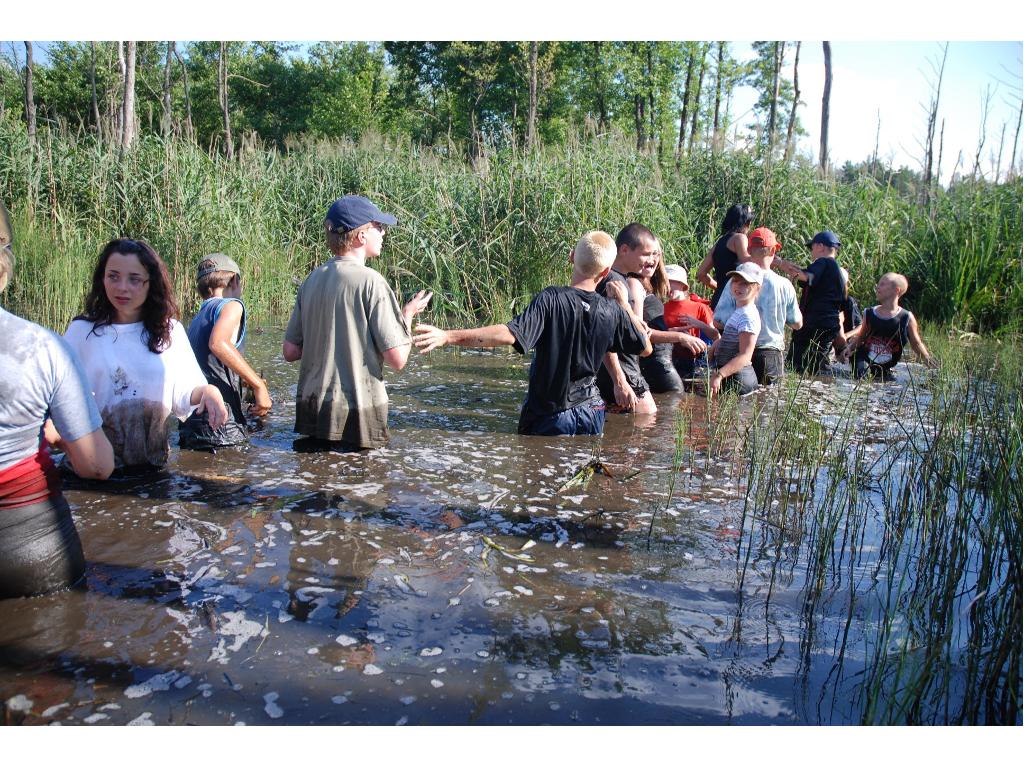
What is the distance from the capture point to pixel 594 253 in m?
6.07

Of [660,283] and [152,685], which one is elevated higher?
[660,283]

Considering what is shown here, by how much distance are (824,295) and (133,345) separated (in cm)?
832

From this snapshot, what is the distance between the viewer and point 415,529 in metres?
4.56

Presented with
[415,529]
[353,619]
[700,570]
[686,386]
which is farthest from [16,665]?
[686,386]

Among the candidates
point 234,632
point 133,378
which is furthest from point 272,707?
point 133,378

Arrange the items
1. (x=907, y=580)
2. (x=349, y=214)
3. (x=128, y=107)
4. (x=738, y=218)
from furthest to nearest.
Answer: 1. (x=128, y=107)
2. (x=738, y=218)
3. (x=349, y=214)
4. (x=907, y=580)

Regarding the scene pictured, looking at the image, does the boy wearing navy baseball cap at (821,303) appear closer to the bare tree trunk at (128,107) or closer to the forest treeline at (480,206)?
the forest treeline at (480,206)

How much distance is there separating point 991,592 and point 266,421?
5.51 metres

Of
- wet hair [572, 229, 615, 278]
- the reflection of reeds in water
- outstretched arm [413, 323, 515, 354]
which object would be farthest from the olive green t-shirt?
the reflection of reeds in water

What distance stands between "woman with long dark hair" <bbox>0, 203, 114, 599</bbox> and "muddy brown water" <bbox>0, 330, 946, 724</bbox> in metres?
0.18

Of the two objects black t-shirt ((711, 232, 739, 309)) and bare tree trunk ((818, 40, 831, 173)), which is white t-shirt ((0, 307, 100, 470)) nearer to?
black t-shirt ((711, 232, 739, 309))

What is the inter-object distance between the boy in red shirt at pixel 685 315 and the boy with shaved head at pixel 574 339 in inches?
83.4

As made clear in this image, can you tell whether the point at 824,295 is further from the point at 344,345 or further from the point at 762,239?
the point at 344,345

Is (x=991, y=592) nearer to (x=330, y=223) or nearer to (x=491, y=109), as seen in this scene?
(x=330, y=223)
